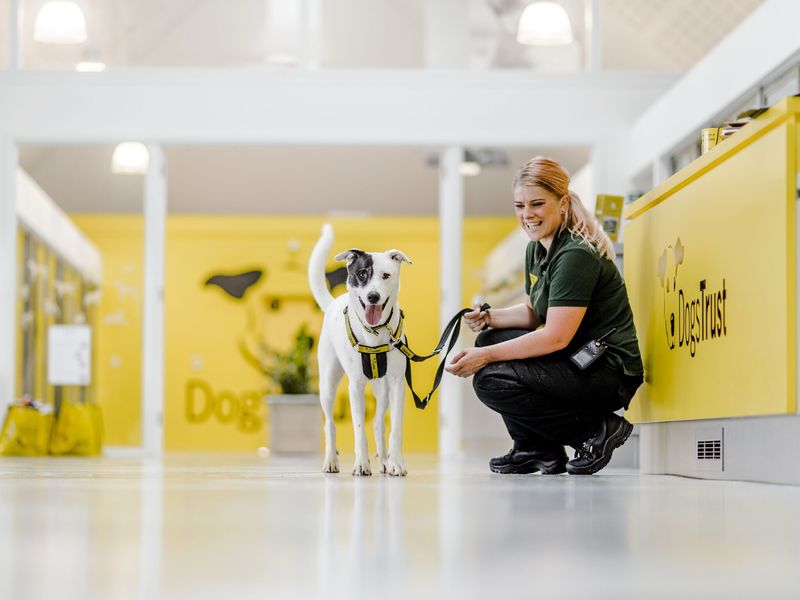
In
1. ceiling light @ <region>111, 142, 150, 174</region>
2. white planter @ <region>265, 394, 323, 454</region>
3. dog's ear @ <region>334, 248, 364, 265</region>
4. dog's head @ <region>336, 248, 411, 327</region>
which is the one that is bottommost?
white planter @ <region>265, 394, 323, 454</region>

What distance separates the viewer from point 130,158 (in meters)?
8.38

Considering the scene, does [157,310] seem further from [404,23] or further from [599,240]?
[599,240]

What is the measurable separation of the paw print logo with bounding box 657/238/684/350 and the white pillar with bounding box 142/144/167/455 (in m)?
5.05

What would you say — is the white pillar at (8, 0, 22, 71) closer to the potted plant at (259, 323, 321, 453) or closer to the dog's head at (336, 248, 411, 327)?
the potted plant at (259, 323, 321, 453)

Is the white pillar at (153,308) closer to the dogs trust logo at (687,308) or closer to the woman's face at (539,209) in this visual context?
the dogs trust logo at (687,308)

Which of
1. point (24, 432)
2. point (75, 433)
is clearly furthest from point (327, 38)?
point (24, 432)

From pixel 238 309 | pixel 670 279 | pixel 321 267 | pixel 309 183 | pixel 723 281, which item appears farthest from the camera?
pixel 238 309

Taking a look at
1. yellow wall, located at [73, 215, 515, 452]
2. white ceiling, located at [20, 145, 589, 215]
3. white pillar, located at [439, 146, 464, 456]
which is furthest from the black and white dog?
yellow wall, located at [73, 215, 515, 452]

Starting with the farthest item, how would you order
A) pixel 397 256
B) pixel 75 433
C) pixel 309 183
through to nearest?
pixel 309 183 → pixel 75 433 → pixel 397 256

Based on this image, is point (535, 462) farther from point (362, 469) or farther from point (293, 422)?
point (293, 422)

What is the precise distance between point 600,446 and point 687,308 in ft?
1.54

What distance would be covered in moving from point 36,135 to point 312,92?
188cm

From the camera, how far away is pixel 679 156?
23.1 ft

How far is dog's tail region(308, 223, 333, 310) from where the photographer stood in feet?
12.1
